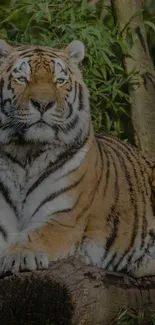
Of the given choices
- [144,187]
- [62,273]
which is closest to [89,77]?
[144,187]

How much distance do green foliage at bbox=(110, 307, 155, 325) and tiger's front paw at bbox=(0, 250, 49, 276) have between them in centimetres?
51

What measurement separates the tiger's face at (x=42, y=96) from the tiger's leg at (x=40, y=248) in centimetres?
51

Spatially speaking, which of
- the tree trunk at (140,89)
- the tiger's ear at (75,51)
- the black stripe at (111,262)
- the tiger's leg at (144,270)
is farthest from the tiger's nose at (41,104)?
the tree trunk at (140,89)

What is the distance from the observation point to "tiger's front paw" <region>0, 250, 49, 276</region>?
5.61m

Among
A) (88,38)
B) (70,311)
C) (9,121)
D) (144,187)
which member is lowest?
(70,311)

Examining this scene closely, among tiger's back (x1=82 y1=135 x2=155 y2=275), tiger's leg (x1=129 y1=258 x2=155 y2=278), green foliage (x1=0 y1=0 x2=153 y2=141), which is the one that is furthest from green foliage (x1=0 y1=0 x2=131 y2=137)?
tiger's leg (x1=129 y1=258 x2=155 y2=278)

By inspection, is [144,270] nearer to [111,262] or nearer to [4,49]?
[111,262]

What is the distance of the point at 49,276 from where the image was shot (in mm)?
5418

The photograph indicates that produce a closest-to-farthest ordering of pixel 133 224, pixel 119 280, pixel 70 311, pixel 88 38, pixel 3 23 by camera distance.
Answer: pixel 70 311 → pixel 119 280 → pixel 133 224 → pixel 88 38 → pixel 3 23

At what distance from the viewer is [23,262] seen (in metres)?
5.63

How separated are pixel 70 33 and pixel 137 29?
0.56 metres

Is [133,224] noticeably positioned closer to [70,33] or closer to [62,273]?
[62,273]

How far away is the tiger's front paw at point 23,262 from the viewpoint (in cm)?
561

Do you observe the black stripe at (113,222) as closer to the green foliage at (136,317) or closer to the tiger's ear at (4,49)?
the green foliage at (136,317)
